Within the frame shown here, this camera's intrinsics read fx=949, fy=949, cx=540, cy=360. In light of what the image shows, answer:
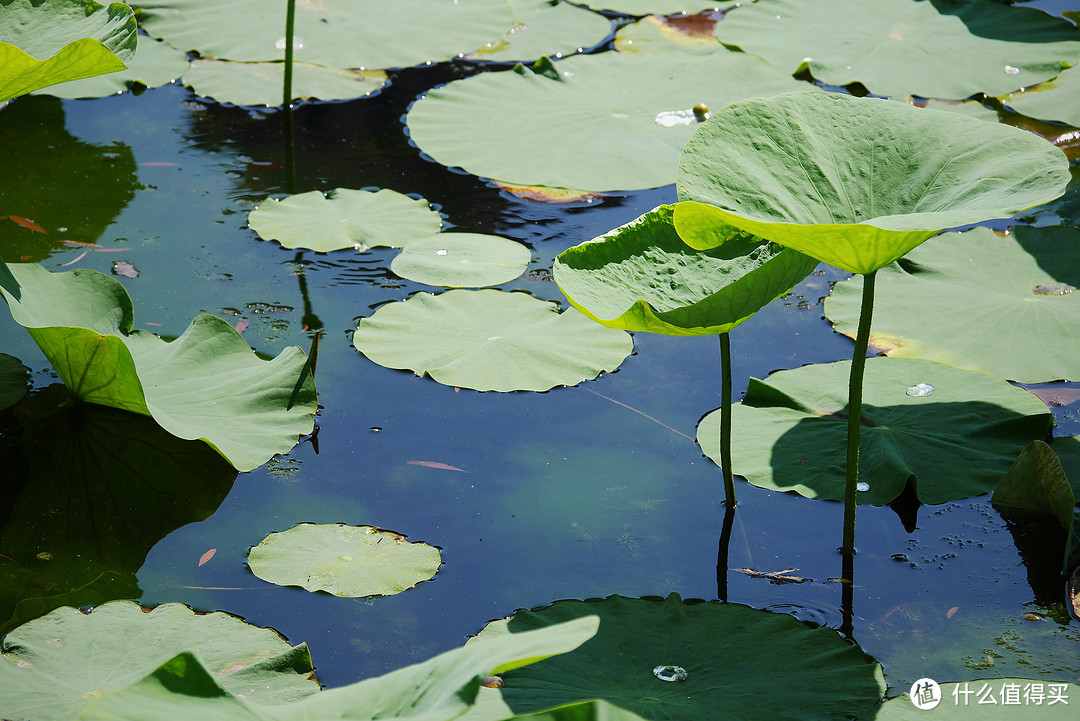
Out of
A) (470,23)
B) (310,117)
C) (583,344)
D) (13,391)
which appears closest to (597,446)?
(583,344)

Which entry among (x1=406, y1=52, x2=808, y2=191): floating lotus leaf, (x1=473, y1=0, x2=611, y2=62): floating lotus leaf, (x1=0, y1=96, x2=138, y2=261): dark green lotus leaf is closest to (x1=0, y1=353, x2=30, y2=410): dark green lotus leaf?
(x1=0, y1=96, x2=138, y2=261): dark green lotus leaf

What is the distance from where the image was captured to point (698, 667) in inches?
55.9

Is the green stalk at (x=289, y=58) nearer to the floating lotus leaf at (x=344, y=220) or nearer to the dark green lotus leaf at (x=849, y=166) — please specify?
the floating lotus leaf at (x=344, y=220)

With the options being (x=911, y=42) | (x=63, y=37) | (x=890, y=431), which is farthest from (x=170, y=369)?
(x=911, y=42)

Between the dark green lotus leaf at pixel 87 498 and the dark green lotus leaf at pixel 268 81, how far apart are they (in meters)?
1.66

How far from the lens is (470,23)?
13.0ft

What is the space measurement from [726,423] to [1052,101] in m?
2.35

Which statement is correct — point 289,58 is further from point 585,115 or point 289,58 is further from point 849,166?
point 849,166

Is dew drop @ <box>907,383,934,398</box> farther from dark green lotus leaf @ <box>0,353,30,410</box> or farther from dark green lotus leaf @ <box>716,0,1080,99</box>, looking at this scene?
A: dark green lotus leaf @ <box>0,353,30,410</box>

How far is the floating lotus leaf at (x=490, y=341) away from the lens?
2.19 meters

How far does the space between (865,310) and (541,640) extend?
36.2 inches

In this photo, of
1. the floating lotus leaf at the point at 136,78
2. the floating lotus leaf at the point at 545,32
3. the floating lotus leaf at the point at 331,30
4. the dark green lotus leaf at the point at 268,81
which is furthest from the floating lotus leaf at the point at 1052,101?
the floating lotus leaf at the point at 136,78

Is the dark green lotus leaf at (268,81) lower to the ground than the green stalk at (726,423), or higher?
higher

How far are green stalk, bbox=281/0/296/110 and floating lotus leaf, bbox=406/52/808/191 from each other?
0.42 metres
